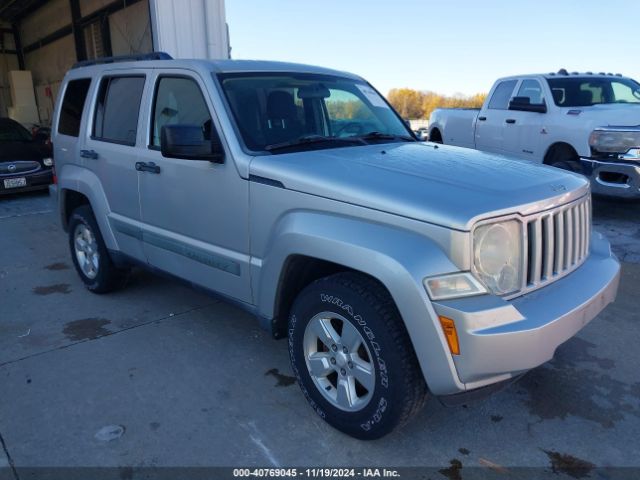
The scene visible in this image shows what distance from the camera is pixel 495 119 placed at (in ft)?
29.2

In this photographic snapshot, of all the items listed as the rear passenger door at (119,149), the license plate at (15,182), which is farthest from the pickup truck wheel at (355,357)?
the license plate at (15,182)

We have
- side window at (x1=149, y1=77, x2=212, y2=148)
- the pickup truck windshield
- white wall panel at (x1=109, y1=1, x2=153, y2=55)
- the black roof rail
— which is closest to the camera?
side window at (x1=149, y1=77, x2=212, y2=148)

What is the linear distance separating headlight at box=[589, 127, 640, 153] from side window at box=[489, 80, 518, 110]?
2.04 m

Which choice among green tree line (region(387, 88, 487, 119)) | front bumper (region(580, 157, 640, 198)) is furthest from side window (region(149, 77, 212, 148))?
green tree line (region(387, 88, 487, 119))

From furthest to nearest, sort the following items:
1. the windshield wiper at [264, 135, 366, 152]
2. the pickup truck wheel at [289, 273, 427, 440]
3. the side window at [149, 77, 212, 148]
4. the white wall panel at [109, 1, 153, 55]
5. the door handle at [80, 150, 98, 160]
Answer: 1. the white wall panel at [109, 1, 153, 55]
2. the door handle at [80, 150, 98, 160]
3. the side window at [149, 77, 212, 148]
4. the windshield wiper at [264, 135, 366, 152]
5. the pickup truck wheel at [289, 273, 427, 440]

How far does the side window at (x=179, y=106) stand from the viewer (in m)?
3.48

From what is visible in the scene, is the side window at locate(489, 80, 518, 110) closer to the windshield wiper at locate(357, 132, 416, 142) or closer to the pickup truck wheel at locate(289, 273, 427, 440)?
the windshield wiper at locate(357, 132, 416, 142)

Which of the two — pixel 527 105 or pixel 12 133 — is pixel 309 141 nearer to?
pixel 527 105

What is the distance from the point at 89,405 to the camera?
10.1 ft

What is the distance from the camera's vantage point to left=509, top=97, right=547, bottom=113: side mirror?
7824 millimetres

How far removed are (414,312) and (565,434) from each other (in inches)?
49.5

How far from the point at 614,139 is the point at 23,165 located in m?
9.49

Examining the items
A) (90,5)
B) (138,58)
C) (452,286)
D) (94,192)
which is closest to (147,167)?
(94,192)

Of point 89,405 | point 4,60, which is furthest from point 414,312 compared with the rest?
point 4,60
